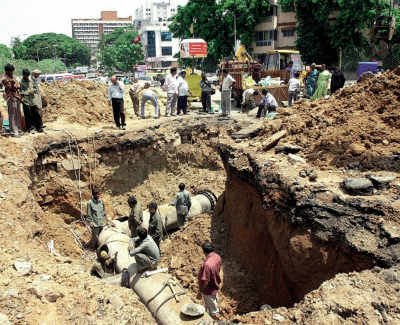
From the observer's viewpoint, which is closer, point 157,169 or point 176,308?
point 176,308

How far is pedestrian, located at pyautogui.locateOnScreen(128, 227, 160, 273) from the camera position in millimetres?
6430

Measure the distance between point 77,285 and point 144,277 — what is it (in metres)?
1.50

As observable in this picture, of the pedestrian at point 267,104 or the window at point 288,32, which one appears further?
the window at point 288,32

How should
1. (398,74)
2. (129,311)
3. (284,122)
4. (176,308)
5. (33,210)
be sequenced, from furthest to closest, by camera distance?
(284,122)
(398,74)
(33,210)
(176,308)
(129,311)

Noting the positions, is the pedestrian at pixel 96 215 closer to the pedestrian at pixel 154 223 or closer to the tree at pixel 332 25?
the pedestrian at pixel 154 223

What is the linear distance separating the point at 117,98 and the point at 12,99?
111 inches

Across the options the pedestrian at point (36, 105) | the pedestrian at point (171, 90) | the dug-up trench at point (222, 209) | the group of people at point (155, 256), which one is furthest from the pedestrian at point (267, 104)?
the pedestrian at point (36, 105)

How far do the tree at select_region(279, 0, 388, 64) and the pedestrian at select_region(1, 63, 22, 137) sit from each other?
2305cm

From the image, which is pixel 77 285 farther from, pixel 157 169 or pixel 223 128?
pixel 223 128

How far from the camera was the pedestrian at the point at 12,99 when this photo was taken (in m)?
9.84

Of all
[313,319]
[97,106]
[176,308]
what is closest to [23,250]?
[176,308]

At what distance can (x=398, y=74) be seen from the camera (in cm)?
848

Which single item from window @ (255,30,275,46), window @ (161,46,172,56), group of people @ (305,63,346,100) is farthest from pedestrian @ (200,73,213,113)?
window @ (161,46,172,56)

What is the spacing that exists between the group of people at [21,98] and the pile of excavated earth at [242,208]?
553 millimetres
